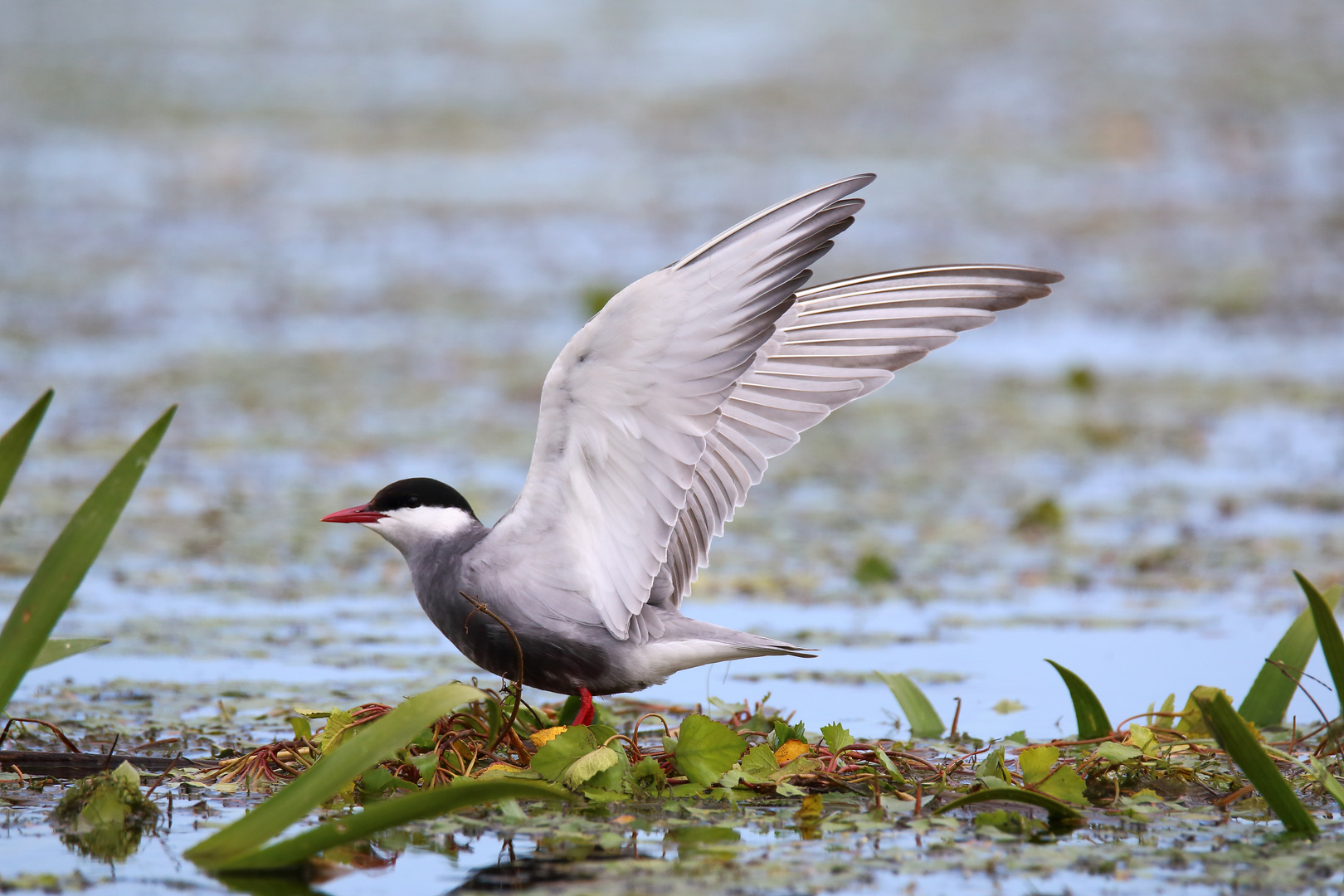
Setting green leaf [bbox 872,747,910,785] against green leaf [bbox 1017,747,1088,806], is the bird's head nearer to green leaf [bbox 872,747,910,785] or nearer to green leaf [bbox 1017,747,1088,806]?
green leaf [bbox 872,747,910,785]

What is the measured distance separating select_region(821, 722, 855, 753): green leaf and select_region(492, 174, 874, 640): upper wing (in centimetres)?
63

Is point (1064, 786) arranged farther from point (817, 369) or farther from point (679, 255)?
point (679, 255)

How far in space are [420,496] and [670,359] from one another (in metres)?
0.88

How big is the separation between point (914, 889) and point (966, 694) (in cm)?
192

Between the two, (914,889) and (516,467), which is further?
(516,467)

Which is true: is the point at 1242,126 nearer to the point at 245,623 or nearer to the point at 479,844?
the point at 245,623

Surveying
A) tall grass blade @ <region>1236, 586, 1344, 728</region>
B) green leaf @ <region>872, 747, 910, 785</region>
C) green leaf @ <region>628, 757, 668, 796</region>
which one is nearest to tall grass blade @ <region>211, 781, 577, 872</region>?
green leaf @ <region>628, 757, 668, 796</region>

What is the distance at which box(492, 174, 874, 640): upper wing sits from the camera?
3.81m

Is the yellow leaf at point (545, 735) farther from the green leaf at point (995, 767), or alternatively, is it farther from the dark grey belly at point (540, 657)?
the green leaf at point (995, 767)

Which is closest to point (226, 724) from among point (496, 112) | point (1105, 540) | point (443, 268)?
point (1105, 540)

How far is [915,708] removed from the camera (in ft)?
15.2

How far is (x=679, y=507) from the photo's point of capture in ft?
13.0

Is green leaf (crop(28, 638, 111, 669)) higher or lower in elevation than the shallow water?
lower

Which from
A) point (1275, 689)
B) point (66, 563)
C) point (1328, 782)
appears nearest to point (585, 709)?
point (66, 563)
